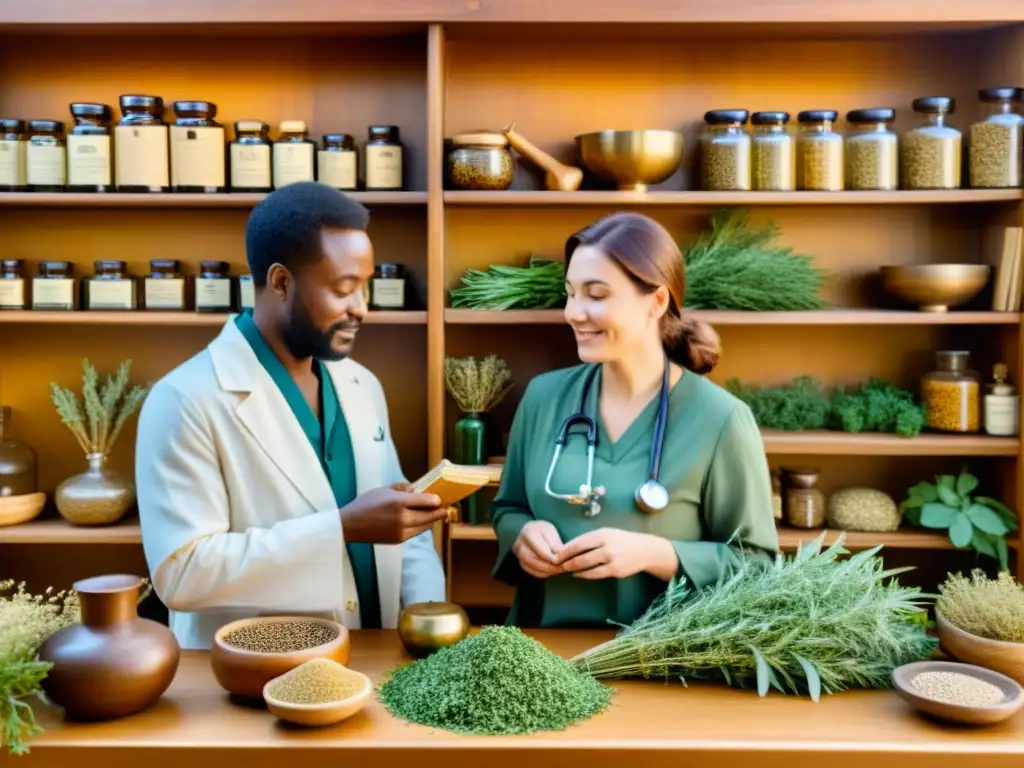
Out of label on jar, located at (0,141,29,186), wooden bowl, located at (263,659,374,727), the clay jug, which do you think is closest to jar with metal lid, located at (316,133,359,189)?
label on jar, located at (0,141,29,186)

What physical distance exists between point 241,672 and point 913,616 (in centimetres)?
122

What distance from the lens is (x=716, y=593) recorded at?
1.72 meters

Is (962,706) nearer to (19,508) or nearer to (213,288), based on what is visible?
(213,288)

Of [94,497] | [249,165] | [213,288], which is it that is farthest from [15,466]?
[249,165]

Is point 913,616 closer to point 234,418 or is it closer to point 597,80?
point 234,418

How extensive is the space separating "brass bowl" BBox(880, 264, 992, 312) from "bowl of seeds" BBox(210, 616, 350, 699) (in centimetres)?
225

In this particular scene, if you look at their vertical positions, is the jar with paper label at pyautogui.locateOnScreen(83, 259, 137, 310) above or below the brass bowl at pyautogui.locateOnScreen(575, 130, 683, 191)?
below

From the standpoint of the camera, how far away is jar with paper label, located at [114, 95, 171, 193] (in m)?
3.12

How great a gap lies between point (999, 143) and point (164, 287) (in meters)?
2.68

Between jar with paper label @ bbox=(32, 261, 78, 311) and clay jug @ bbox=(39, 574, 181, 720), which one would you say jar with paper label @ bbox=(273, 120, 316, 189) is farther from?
clay jug @ bbox=(39, 574, 181, 720)

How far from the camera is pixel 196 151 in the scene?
3.13m

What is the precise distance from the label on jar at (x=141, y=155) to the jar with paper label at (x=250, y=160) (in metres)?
0.23

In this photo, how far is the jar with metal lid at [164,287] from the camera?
320 cm

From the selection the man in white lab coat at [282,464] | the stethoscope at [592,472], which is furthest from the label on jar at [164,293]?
the stethoscope at [592,472]
